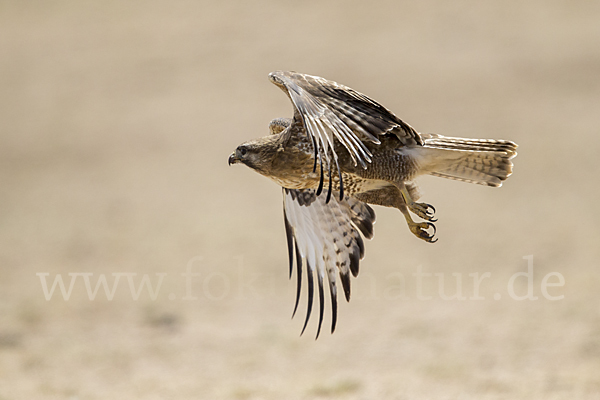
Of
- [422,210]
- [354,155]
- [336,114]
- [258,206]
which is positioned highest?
[258,206]

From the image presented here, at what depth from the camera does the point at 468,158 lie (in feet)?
15.2

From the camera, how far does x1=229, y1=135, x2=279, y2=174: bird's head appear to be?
173 inches

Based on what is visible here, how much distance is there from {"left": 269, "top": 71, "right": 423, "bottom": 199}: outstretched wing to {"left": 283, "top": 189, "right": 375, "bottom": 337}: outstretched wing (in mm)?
1285

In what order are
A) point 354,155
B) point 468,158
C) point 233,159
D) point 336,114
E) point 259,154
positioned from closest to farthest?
point 336,114, point 354,155, point 259,154, point 233,159, point 468,158

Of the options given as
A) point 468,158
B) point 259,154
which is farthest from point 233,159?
point 468,158

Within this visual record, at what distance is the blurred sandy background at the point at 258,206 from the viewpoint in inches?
345

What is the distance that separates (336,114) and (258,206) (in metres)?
10.3

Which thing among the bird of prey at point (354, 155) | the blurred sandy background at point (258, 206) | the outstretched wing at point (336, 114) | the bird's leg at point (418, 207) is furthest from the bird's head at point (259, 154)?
the blurred sandy background at point (258, 206)

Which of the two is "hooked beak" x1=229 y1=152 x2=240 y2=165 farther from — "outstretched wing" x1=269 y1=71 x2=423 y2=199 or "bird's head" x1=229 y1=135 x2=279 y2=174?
"outstretched wing" x1=269 y1=71 x2=423 y2=199

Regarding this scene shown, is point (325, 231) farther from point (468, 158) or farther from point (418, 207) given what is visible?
point (468, 158)

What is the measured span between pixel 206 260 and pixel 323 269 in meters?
7.36

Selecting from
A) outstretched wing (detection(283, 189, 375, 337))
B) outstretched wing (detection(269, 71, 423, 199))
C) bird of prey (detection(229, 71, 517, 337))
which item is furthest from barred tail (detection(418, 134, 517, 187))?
outstretched wing (detection(283, 189, 375, 337))

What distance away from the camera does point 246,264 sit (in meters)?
12.2

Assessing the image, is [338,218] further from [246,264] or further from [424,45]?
A: [424,45]
